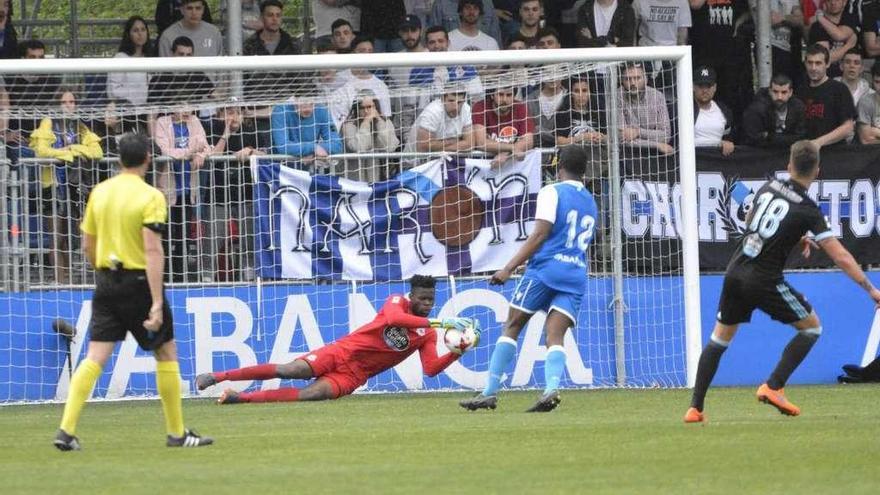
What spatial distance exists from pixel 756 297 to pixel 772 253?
322mm

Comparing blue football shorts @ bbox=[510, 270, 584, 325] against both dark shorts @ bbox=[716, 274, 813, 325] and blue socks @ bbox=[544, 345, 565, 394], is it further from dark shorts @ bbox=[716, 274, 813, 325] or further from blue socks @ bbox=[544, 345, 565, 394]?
dark shorts @ bbox=[716, 274, 813, 325]

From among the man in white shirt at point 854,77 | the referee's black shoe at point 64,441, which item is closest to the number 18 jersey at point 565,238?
the referee's black shoe at point 64,441

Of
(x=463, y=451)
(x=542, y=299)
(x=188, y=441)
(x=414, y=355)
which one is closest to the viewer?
(x=463, y=451)

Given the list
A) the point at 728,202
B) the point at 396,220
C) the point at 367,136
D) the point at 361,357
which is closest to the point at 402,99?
the point at 367,136

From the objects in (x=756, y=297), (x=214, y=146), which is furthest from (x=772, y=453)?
(x=214, y=146)

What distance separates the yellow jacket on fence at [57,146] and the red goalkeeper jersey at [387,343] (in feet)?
11.1

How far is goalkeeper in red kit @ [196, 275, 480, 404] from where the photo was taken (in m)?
14.7

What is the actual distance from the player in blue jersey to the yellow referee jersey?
3247 millimetres

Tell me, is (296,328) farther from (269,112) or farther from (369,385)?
(269,112)

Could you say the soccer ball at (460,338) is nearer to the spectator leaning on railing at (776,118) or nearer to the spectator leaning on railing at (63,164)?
the spectator leaning on railing at (63,164)

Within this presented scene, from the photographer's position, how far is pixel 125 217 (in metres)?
9.99

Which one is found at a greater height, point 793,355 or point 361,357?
point 793,355

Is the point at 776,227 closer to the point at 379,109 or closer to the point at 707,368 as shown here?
the point at 707,368

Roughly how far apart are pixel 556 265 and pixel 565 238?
0.73 ft
